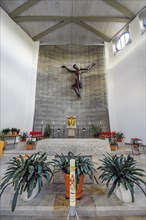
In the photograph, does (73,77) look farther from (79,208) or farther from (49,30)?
(79,208)

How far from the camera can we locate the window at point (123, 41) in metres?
6.39

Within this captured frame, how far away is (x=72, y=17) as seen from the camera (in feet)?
20.2

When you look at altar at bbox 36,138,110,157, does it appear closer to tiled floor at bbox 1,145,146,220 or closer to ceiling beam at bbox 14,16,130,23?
tiled floor at bbox 1,145,146,220

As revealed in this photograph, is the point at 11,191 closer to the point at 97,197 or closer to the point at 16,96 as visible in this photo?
the point at 97,197

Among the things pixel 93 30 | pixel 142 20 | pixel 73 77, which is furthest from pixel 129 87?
pixel 93 30

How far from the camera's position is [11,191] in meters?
1.72

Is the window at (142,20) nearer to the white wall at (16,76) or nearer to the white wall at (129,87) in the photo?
the white wall at (129,87)

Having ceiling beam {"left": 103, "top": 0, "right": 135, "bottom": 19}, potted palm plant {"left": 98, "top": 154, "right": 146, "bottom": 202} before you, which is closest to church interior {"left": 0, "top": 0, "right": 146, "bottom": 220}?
ceiling beam {"left": 103, "top": 0, "right": 135, "bottom": 19}

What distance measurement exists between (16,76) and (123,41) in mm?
6436

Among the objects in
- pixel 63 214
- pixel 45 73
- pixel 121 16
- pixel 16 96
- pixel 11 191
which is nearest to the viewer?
pixel 63 214

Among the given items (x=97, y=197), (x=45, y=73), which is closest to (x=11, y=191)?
(x=97, y=197)

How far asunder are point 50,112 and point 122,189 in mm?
5683

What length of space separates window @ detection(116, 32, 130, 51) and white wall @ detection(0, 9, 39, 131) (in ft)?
17.3

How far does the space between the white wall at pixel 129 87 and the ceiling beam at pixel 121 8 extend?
366 mm
